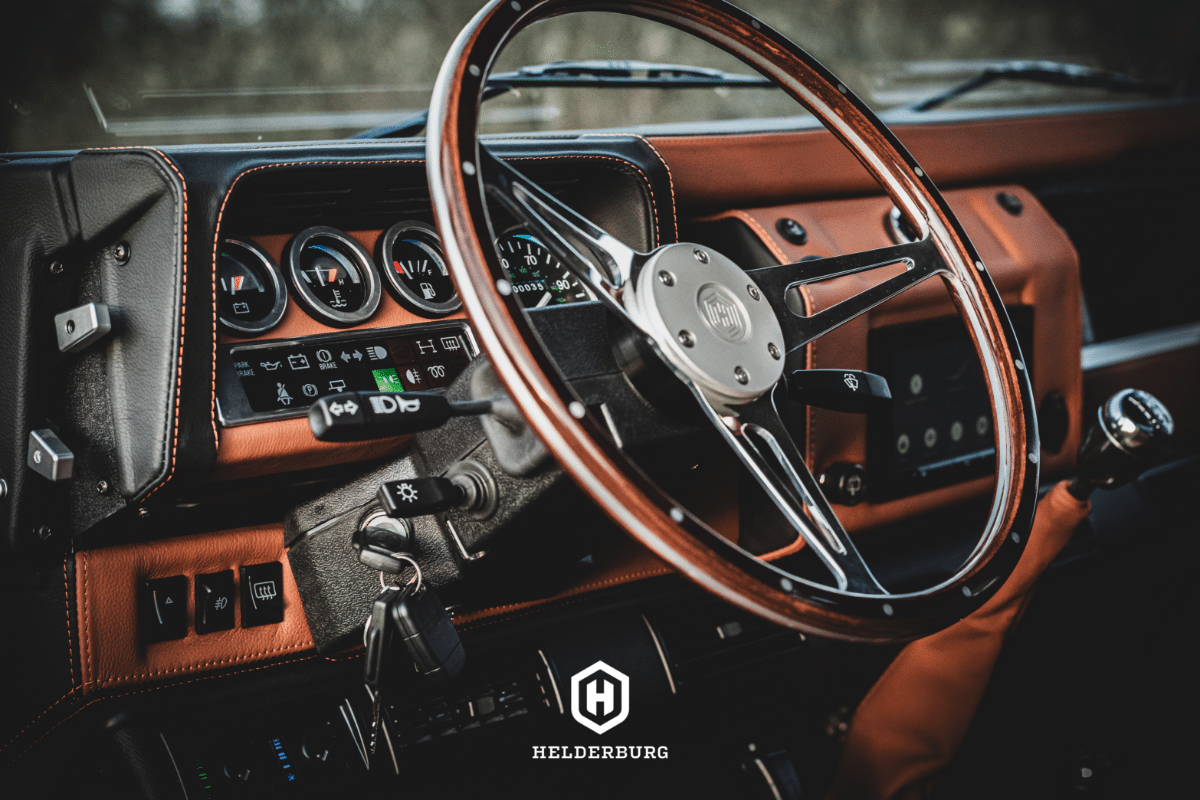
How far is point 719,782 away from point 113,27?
228 centimetres

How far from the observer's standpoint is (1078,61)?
2.74 metres

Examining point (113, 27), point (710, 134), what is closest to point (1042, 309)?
point (710, 134)

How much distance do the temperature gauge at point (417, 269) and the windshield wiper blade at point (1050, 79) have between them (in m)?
1.27

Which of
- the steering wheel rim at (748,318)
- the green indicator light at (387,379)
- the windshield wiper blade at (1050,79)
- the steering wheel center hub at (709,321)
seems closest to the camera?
the steering wheel rim at (748,318)

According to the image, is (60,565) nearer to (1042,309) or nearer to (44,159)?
(44,159)

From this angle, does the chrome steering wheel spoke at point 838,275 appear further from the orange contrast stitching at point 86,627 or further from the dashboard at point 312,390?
the orange contrast stitching at point 86,627

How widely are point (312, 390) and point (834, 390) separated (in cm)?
62

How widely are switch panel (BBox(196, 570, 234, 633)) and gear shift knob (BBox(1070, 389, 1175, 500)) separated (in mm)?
1154

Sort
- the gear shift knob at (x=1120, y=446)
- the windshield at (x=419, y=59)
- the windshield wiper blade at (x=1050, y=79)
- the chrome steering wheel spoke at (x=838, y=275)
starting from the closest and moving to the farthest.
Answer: the chrome steering wheel spoke at (x=838, y=275), the gear shift knob at (x=1120, y=446), the windshield at (x=419, y=59), the windshield wiper blade at (x=1050, y=79)

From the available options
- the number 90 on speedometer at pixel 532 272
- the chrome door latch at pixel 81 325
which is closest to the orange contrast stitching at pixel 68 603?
the chrome door latch at pixel 81 325

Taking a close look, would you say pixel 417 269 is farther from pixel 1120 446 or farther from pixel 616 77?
pixel 1120 446

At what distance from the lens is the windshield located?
1.42m

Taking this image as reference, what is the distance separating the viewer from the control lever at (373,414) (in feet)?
2.51

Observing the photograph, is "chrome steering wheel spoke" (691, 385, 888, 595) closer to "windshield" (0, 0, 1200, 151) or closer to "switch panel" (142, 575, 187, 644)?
"switch panel" (142, 575, 187, 644)
